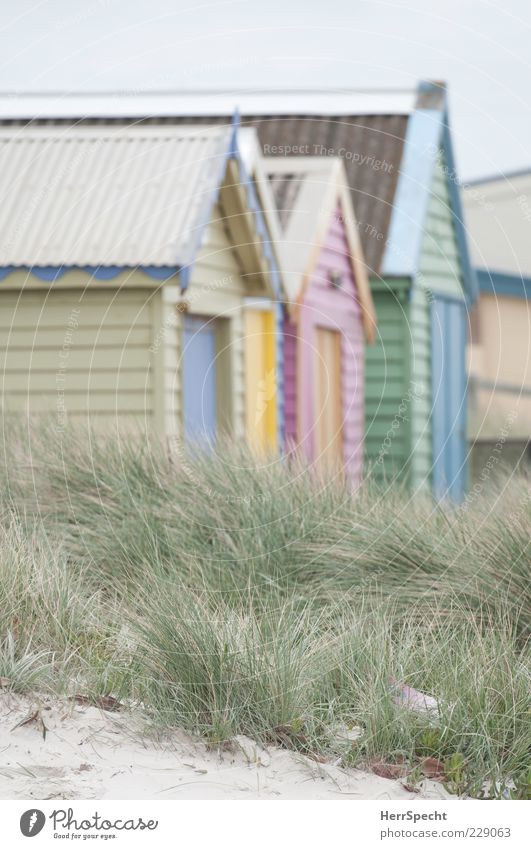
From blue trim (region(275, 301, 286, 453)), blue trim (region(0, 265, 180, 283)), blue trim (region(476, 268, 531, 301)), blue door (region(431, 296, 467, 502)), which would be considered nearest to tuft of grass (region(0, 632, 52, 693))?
blue trim (region(0, 265, 180, 283))

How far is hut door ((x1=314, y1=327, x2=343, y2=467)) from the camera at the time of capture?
1410 centimetres

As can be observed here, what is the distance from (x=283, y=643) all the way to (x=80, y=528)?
2.44 meters

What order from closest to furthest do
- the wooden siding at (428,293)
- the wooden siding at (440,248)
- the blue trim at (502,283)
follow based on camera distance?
the wooden siding at (428,293) < the wooden siding at (440,248) < the blue trim at (502,283)

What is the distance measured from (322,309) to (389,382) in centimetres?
229

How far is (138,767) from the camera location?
15.8 feet

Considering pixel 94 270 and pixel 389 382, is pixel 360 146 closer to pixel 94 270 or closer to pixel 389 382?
pixel 389 382

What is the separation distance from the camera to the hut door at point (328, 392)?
14.1 m

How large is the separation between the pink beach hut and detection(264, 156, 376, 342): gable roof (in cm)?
1

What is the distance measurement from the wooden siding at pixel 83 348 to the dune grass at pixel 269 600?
1.13 meters

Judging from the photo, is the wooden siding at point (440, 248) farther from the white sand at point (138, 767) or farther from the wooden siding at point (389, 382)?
the white sand at point (138, 767)

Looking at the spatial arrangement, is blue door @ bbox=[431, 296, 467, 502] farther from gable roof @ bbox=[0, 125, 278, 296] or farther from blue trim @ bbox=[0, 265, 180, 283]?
blue trim @ bbox=[0, 265, 180, 283]

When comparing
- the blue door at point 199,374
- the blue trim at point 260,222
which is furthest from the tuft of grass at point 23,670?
the blue trim at point 260,222

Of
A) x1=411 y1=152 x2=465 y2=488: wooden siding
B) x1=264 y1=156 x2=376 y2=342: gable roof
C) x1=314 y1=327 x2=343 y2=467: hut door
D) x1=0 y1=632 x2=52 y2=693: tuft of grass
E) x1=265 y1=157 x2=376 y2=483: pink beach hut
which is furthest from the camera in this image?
x1=411 y1=152 x2=465 y2=488: wooden siding
